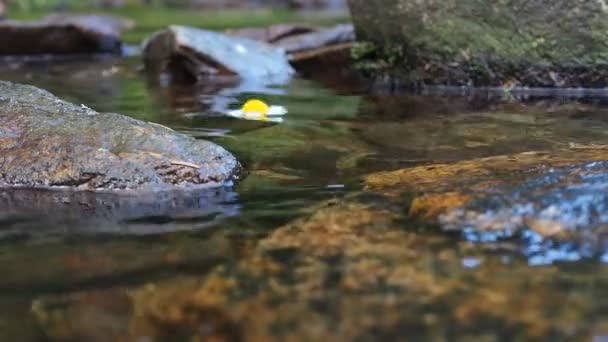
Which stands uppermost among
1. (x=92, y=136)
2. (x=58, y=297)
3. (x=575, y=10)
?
(x=575, y=10)

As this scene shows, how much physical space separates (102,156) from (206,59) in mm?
4765

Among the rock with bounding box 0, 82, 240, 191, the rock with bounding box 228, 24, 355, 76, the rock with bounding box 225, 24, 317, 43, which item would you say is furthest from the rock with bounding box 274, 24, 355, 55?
the rock with bounding box 0, 82, 240, 191

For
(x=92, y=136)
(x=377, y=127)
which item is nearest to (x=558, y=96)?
(x=377, y=127)

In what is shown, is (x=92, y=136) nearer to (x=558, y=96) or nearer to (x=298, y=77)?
(x=558, y=96)

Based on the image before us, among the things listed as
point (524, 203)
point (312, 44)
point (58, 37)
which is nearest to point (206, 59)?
point (312, 44)

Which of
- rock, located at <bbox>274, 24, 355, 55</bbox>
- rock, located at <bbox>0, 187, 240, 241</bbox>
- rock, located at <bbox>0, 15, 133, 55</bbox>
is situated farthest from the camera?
rock, located at <bbox>0, 15, 133, 55</bbox>

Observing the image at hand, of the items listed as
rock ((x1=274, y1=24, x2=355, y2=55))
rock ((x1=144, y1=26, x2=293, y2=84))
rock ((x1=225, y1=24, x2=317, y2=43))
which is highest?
rock ((x1=225, y1=24, x2=317, y2=43))

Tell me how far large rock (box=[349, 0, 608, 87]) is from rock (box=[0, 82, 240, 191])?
3623mm

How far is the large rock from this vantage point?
5945 millimetres

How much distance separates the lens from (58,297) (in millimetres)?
1899

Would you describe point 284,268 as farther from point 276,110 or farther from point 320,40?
point 320,40

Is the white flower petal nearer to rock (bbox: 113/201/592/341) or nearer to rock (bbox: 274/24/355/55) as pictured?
rock (bbox: 113/201/592/341)

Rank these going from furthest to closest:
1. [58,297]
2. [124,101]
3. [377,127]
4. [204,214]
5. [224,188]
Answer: [124,101] → [377,127] → [224,188] → [204,214] → [58,297]

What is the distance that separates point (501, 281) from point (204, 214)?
4.05 feet
